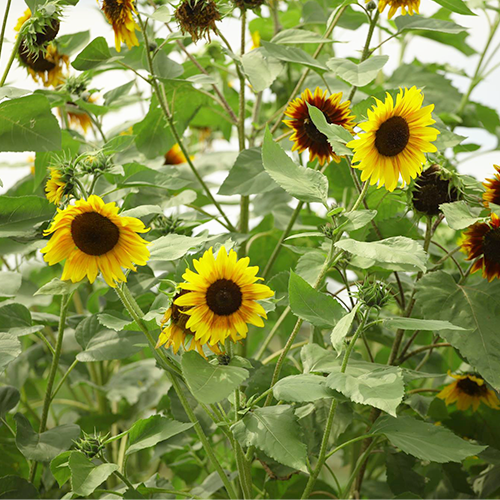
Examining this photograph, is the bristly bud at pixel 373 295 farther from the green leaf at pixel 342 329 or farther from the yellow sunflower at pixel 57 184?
the yellow sunflower at pixel 57 184

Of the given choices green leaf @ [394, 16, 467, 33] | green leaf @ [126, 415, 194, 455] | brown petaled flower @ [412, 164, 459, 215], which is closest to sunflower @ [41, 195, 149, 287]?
green leaf @ [126, 415, 194, 455]

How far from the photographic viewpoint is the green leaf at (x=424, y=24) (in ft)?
1.84

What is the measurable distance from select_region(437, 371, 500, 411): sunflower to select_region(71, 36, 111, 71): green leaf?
0.45 metres

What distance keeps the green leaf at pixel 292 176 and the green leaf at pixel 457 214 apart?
94mm

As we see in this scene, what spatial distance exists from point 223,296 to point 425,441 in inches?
6.4

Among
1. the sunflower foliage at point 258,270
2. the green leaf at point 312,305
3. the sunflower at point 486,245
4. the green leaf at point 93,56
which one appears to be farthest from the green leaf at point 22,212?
the sunflower at point 486,245

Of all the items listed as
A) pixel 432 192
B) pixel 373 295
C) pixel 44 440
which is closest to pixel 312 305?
pixel 373 295

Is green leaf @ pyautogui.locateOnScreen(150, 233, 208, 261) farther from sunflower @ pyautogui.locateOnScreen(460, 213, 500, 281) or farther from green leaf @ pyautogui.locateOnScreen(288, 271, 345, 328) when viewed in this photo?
sunflower @ pyautogui.locateOnScreen(460, 213, 500, 281)

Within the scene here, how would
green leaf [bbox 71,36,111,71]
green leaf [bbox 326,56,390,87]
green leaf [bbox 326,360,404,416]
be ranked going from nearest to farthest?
green leaf [bbox 326,360,404,416] → green leaf [bbox 326,56,390,87] → green leaf [bbox 71,36,111,71]

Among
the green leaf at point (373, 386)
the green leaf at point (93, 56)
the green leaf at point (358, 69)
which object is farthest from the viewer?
the green leaf at point (93, 56)

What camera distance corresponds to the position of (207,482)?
56cm

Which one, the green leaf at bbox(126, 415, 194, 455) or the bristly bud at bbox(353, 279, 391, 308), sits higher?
the bristly bud at bbox(353, 279, 391, 308)

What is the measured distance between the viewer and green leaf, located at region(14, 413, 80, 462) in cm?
50

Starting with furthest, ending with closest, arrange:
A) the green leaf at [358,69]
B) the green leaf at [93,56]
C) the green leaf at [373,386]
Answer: the green leaf at [93,56], the green leaf at [358,69], the green leaf at [373,386]
